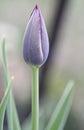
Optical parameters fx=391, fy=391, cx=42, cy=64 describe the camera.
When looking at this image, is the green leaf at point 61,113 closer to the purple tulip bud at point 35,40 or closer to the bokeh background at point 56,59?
the purple tulip bud at point 35,40

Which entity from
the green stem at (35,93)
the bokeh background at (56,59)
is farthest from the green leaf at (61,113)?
the bokeh background at (56,59)

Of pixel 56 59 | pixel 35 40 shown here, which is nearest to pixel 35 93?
pixel 35 40

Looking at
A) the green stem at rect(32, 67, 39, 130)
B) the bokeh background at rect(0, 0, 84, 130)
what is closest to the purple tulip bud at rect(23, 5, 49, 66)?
the green stem at rect(32, 67, 39, 130)

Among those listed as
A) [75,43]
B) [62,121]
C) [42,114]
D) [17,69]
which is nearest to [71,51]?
[75,43]

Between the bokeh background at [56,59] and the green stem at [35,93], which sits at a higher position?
the green stem at [35,93]

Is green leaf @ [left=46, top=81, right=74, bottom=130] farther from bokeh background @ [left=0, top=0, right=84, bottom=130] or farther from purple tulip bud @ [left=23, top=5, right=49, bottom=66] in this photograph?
bokeh background @ [left=0, top=0, right=84, bottom=130]

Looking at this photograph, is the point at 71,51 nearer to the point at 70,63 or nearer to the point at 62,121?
the point at 70,63

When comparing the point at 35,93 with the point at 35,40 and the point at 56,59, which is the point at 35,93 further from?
the point at 56,59
